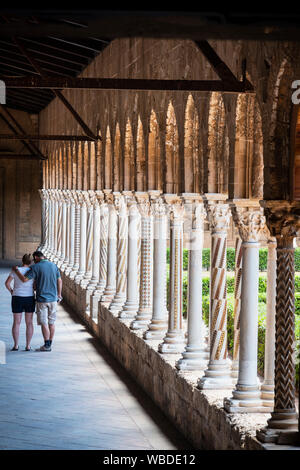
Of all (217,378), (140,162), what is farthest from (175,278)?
(140,162)

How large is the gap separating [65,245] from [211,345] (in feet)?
50.6

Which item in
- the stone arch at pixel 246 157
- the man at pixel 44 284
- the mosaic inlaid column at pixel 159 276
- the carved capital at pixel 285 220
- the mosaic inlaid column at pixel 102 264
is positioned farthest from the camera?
the mosaic inlaid column at pixel 102 264

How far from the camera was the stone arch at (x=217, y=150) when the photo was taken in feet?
27.9

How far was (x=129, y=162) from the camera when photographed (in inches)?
536

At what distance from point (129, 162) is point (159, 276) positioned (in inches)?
105

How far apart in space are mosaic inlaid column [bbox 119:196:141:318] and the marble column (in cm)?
71

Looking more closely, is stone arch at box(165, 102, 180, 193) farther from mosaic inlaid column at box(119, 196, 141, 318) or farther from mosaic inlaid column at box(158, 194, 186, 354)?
mosaic inlaid column at box(119, 196, 141, 318)

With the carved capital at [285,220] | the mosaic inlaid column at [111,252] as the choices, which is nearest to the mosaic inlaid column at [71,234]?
the mosaic inlaid column at [111,252]

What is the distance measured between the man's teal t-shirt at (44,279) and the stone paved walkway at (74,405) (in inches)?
31.8

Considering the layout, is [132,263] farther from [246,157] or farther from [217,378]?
[246,157]

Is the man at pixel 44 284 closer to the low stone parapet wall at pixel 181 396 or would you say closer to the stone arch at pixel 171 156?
the low stone parapet wall at pixel 181 396

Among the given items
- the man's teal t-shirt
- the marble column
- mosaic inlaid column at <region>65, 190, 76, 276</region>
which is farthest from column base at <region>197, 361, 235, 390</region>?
mosaic inlaid column at <region>65, 190, 76, 276</region>

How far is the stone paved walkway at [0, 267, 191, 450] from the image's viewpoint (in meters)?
8.30

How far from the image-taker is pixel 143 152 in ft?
41.2
